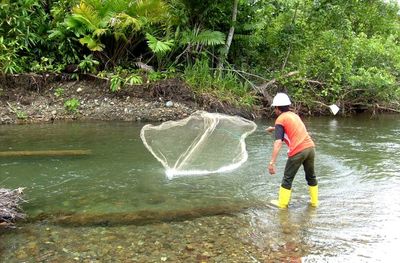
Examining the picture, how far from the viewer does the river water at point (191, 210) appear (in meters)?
5.33

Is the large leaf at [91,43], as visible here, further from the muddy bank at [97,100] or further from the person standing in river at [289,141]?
the person standing in river at [289,141]

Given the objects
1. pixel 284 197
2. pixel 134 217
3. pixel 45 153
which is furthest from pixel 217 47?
pixel 134 217

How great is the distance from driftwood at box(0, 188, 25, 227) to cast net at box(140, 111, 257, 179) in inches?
108

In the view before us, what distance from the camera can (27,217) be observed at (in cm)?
639

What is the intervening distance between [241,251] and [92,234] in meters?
1.91

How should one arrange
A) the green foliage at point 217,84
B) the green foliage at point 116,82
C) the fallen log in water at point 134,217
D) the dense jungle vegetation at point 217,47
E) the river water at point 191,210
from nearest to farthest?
the river water at point 191,210 → the fallen log in water at point 134,217 → the green foliage at point 116,82 → the dense jungle vegetation at point 217,47 → the green foliage at point 217,84

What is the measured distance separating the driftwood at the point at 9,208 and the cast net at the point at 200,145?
274 centimetres

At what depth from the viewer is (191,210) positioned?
6.80 meters

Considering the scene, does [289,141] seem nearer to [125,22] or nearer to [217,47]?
[125,22]

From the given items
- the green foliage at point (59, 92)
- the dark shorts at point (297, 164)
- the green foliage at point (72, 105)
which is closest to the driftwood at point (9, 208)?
the dark shorts at point (297, 164)

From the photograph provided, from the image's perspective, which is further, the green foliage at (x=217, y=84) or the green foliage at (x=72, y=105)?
the green foliage at (x=217, y=84)

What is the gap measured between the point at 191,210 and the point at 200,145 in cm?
188

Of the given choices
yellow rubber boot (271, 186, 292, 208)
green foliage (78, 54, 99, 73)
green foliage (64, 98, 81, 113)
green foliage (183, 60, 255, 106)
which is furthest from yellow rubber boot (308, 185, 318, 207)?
green foliage (78, 54, 99, 73)

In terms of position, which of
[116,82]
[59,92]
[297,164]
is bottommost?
[59,92]
